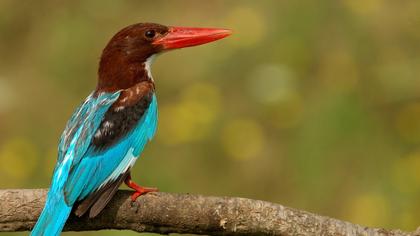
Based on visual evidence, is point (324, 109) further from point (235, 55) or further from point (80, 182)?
point (80, 182)

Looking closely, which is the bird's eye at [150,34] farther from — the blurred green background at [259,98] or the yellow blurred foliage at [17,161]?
the yellow blurred foliage at [17,161]

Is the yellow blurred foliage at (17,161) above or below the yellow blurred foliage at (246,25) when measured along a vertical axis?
below

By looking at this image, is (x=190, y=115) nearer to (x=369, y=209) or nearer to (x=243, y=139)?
(x=243, y=139)

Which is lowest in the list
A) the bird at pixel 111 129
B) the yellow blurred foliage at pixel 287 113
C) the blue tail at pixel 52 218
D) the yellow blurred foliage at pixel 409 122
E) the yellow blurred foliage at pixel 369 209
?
the blue tail at pixel 52 218

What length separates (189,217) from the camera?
347cm

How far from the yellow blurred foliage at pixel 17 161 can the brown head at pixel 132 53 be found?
177 centimetres

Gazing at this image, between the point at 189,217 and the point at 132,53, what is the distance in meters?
0.99

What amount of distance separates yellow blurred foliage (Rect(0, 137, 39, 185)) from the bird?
1.79 metres

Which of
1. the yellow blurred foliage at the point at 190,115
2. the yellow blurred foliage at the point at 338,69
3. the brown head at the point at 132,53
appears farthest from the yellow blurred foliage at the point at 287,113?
the brown head at the point at 132,53

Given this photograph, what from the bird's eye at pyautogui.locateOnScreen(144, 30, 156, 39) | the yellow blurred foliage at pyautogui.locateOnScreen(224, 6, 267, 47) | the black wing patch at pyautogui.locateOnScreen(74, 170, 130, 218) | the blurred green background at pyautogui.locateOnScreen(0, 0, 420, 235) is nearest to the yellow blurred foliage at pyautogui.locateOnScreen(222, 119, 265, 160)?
the blurred green background at pyautogui.locateOnScreen(0, 0, 420, 235)

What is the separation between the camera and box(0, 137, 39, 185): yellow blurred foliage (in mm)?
5727

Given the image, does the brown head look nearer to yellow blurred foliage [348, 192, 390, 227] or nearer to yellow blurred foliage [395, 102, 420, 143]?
yellow blurred foliage [348, 192, 390, 227]

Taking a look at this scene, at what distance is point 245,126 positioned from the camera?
6109 millimetres

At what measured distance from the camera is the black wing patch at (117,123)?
3751mm
